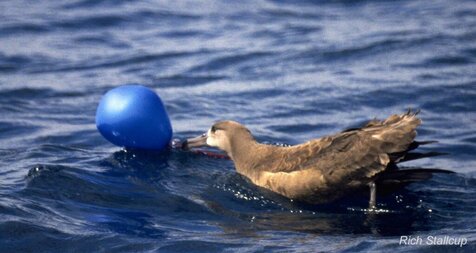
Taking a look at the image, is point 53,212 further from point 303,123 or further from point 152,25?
point 152,25

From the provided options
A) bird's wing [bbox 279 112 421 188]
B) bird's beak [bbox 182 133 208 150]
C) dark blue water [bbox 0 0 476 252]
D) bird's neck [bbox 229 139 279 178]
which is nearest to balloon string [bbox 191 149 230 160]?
dark blue water [bbox 0 0 476 252]

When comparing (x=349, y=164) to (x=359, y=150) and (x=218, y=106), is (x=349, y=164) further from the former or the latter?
(x=218, y=106)

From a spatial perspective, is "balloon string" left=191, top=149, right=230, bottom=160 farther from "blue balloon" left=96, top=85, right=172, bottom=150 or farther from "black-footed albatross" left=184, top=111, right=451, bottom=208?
"black-footed albatross" left=184, top=111, right=451, bottom=208

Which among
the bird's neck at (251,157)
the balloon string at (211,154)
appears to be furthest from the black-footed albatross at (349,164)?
the balloon string at (211,154)

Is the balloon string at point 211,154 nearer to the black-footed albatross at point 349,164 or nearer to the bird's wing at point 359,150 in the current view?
the black-footed albatross at point 349,164

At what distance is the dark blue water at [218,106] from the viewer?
28.2ft

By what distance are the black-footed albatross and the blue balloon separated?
4.23 feet

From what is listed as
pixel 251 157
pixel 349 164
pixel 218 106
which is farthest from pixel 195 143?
pixel 218 106

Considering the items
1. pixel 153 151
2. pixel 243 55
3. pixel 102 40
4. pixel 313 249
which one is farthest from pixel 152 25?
pixel 313 249

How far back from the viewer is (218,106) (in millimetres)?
13352

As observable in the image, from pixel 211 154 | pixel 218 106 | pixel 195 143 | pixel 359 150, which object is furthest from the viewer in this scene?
pixel 218 106

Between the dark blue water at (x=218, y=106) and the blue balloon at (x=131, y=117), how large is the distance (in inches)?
12.2

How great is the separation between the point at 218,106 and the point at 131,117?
3544 mm

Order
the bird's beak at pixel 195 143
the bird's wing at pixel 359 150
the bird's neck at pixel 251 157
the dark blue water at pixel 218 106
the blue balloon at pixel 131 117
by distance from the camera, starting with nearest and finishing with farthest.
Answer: the dark blue water at pixel 218 106, the bird's wing at pixel 359 150, the bird's neck at pixel 251 157, the blue balloon at pixel 131 117, the bird's beak at pixel 195 143
